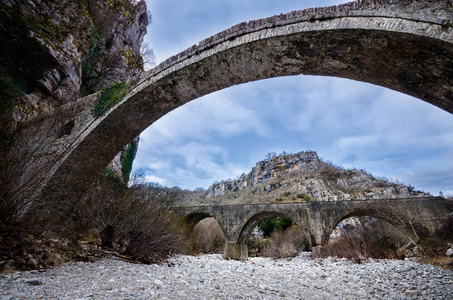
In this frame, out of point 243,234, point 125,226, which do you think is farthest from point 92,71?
point 243,234

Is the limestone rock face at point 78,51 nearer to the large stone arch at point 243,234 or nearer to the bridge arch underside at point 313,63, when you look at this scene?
the bridge arch underside at point 313,63

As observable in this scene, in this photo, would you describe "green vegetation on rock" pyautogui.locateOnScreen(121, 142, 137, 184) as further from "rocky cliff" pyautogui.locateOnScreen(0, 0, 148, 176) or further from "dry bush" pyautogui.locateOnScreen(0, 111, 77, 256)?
"dry bush" pyautogui.locateOnScreen(0, 111, 77, 256)

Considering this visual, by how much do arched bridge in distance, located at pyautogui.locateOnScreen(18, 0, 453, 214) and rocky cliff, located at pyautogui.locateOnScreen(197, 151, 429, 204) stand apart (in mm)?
22103

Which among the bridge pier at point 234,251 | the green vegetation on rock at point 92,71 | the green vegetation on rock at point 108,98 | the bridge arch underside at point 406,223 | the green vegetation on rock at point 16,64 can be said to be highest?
the green vegetation on rock at point 92,71

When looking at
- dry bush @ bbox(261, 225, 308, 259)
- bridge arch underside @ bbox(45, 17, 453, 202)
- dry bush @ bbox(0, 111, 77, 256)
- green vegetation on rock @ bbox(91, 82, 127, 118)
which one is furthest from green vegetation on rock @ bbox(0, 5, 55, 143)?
dry bush @ bbox(261, 225, 308, 259)

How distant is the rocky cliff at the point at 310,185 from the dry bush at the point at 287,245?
7.77 meters

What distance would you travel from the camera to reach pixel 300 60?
11.1 feet

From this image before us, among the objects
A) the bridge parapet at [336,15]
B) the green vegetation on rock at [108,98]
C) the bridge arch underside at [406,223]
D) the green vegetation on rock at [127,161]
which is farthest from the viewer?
the bridge arch underside at [406,223]

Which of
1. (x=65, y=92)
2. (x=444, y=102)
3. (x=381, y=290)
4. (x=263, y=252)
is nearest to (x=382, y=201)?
(x=381, y=290)

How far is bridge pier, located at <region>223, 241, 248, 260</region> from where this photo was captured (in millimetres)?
15016

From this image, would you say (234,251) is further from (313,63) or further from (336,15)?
(336,15)

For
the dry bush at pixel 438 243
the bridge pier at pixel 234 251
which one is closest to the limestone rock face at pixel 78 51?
the dry bush at pixel 438 243

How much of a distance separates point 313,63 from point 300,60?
0.71 ft

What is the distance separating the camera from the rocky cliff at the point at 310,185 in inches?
915
